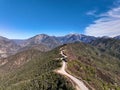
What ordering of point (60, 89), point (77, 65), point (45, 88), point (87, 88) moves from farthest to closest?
point (77, 65) → point (45, 88) → point (60, 89) → point (87, 88)

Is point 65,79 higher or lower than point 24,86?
higher

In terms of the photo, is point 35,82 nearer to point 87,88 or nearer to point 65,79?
point 65,79

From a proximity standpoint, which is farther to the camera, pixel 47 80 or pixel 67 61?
pixel 67 61

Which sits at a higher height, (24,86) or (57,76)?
(57,76)

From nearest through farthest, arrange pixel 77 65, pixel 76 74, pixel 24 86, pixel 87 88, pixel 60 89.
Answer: pixel 87 88
pixel 60 89
pixel 76 74
pixel 24 86
pixel 77 65

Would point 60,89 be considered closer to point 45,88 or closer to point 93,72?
point 45,88

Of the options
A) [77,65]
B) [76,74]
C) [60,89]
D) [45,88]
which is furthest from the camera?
[77,65]

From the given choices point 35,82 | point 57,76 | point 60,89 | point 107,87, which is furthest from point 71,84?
point 35,82

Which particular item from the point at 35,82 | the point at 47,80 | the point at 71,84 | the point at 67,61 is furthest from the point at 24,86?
the point at 71,84

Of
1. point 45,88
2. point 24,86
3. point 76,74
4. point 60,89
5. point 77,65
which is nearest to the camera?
point 60,89
